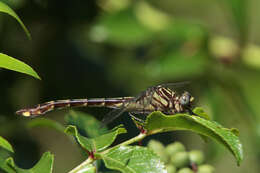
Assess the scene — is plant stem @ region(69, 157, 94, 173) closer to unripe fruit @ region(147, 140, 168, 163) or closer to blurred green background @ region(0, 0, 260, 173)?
unripe fruit @ region(147, 140, 168, 163)

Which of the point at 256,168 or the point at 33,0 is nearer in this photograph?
the point at 33,0

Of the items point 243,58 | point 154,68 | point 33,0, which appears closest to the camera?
point 33,0

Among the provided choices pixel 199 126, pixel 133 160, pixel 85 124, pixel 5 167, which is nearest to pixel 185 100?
pixel 85 124

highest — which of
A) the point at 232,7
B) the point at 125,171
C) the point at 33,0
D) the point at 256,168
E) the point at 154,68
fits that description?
the point at 33,0

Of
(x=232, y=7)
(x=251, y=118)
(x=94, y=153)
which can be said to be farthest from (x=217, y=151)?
(x=94, y=153)

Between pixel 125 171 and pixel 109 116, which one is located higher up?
pixel 109 116

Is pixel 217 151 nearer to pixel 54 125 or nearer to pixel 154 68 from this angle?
pixel 154 68

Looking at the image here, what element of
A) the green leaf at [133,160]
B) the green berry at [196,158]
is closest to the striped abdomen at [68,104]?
the green berry at [196,158]

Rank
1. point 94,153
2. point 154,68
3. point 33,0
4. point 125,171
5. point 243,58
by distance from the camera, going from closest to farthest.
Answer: point 125,171
point 94,153
point 33,0
point 154,68
point 243,58
